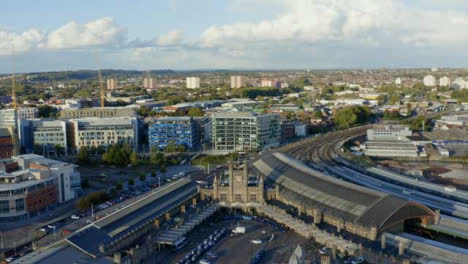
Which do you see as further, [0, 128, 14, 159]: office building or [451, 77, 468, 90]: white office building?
[451, 77, 468, 90]: white office building

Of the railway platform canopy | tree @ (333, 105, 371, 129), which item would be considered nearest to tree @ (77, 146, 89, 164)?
the railway platform canopy

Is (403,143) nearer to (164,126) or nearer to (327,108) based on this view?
(164,126)

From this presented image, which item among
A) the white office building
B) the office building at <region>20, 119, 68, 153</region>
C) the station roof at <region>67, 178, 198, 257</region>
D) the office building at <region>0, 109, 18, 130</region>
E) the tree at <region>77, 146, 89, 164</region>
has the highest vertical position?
the white office building

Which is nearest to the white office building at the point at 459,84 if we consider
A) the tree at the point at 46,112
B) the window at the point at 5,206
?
the tree at the point at 46,112

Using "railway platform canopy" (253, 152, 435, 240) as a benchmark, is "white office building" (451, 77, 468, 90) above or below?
above

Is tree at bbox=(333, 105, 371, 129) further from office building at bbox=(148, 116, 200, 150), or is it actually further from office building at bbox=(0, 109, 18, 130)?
office building at bbox=(0, 109, 18, 130)

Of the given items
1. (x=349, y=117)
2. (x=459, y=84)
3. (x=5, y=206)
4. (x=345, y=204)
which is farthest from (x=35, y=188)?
(x=459, y=84)

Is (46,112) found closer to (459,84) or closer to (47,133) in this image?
(47,133)

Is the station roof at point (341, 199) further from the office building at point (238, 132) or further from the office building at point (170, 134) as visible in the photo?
the office building at point (170, 134)
